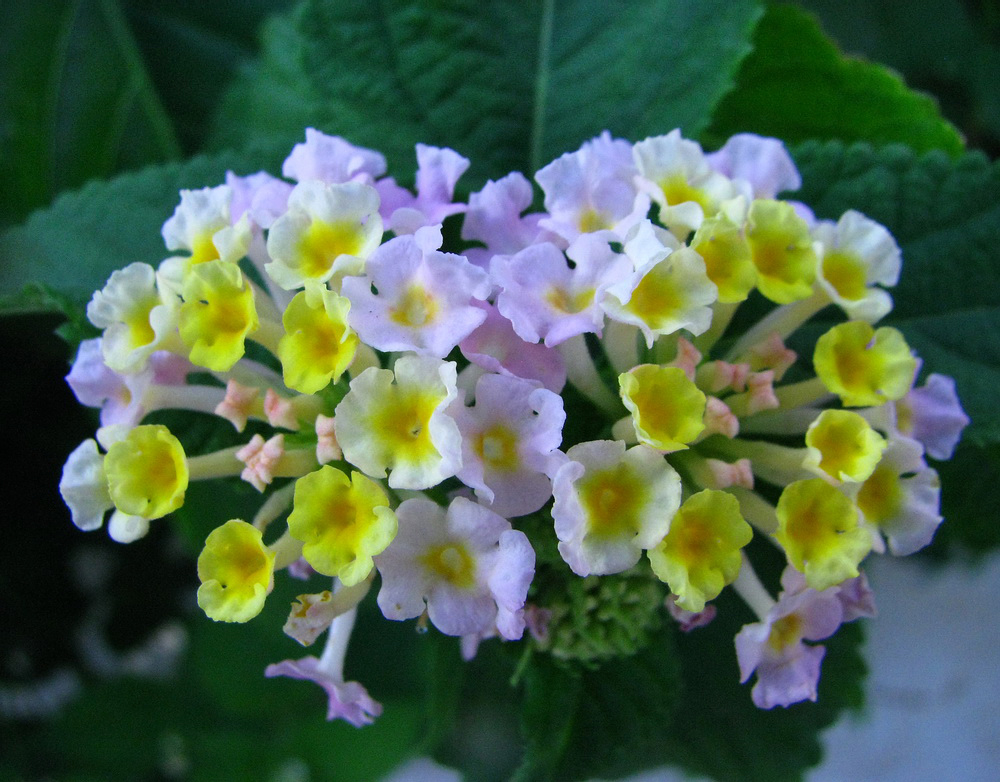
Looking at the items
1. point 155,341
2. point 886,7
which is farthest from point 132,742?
point 886,7

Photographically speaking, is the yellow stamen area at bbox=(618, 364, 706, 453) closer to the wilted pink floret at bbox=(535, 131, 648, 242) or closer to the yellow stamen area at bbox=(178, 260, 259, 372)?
the wilted pink floret at bbox=(535, 131, 648, 242)

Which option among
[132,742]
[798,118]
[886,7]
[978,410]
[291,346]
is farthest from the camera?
[132,742]

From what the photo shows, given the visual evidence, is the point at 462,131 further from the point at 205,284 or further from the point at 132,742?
the point at 132,742

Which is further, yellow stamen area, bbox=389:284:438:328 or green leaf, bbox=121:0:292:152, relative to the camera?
green leaf, bbox=121:0:292:152

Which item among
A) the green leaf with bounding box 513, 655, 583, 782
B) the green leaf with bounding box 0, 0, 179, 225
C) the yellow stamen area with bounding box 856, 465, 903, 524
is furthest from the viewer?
the green leaf with bounding box 0, 0, 179, 225

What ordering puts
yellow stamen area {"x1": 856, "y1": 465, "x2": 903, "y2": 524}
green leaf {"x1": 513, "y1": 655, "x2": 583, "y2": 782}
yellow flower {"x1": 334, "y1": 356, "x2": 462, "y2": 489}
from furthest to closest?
green leaf {"x1": 513, "y1": 655, "x2": 583, "y2": 782} < yellow stamen area {"x1": 856, "y1": 465, "x2": 903, "y2": 524} < yellow flower {"x1": 334, "y1": 356, "x2": 462, "y2": 489}

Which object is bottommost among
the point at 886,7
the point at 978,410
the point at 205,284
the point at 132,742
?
the point at 132,742

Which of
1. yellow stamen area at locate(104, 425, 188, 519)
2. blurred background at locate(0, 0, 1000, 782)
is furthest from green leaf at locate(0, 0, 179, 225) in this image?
yellow stamen area at locate(104, 425, 188, 519)
